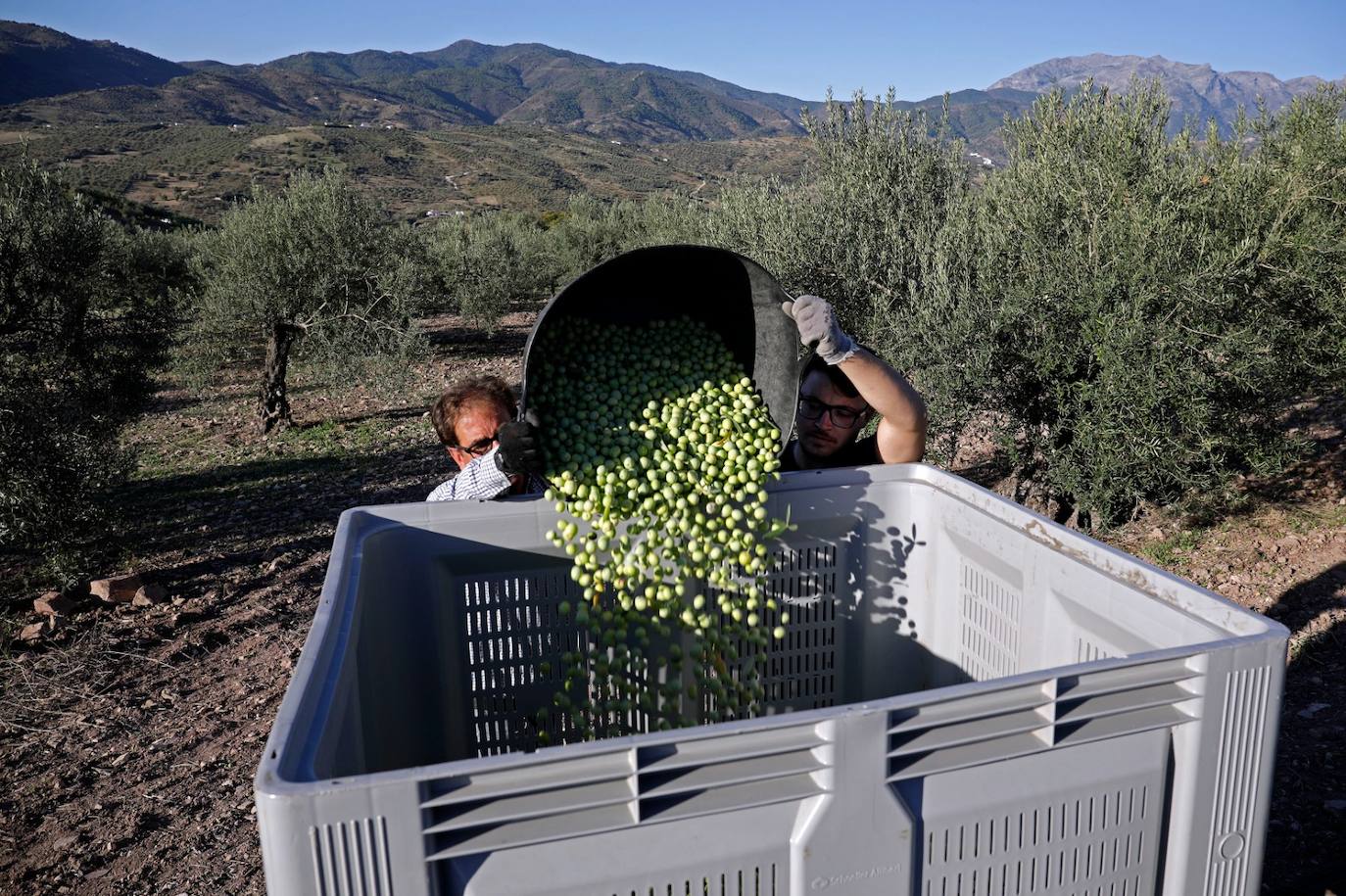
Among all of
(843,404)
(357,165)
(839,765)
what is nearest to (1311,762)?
(843,404)

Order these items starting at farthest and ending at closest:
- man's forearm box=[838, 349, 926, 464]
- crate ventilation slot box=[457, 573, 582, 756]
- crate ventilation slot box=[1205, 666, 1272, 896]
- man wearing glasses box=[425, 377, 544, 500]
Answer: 1. man's forearm box=[838, 349, 926, 464]
2. man wearing glasses box=[425, 377, 544, 500]
3. crate ventilation slot box=[457, 573, 582, 756]
4. crate ventilation slot box=[1205, 666, 1272, 896]

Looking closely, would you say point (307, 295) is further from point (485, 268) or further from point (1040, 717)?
point (1040, 717)

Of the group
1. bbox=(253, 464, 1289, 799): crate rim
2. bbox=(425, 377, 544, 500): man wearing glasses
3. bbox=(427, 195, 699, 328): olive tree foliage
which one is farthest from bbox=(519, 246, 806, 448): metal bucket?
bbox=(427, 195, 699, 328): olive tree foliage

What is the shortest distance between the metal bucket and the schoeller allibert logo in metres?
1.34

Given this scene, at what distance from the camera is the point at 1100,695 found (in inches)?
56.0

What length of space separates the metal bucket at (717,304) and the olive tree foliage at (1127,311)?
4.41 metres

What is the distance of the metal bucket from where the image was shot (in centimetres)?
259

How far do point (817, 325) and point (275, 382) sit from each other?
11959 millimetres

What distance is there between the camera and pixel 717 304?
9.22 feet

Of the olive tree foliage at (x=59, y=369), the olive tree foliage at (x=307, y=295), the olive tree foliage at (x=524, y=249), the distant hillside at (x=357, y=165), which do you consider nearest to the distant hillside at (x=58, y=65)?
the distant hillside at (x=357, y=165)

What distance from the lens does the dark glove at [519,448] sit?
2170 mm

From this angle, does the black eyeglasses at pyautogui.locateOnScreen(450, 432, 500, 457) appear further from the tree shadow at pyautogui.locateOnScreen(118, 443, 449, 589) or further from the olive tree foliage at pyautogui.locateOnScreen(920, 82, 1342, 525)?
the olive tree foliage at pyautogui.locateOnScreen(920, 82, 1342, 525)

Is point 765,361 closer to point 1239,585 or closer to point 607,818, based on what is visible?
point 607,818

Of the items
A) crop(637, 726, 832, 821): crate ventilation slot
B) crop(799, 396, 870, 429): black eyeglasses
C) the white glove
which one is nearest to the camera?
crop(637, 726, 832, 821): crate ventilation slot
